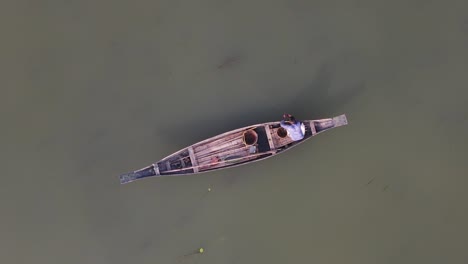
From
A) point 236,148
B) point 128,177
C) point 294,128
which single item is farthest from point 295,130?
point 128,177

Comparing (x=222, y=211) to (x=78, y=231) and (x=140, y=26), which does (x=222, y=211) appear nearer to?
(x=78, y=231)

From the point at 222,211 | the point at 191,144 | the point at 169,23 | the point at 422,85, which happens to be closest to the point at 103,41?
the point at 169,23

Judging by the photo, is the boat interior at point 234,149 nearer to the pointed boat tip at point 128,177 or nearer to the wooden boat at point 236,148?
the wooden boat at point 236,148

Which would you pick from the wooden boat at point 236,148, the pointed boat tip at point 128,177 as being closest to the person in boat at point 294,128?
the wooden boat at point 236,148

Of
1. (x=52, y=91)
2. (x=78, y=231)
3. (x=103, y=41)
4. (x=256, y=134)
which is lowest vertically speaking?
(x=78, y=231)

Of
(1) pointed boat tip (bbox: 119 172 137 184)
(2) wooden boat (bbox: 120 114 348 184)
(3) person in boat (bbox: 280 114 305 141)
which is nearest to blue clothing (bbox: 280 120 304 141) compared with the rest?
(3) person in boat (bbox: 280 114 305 141)
